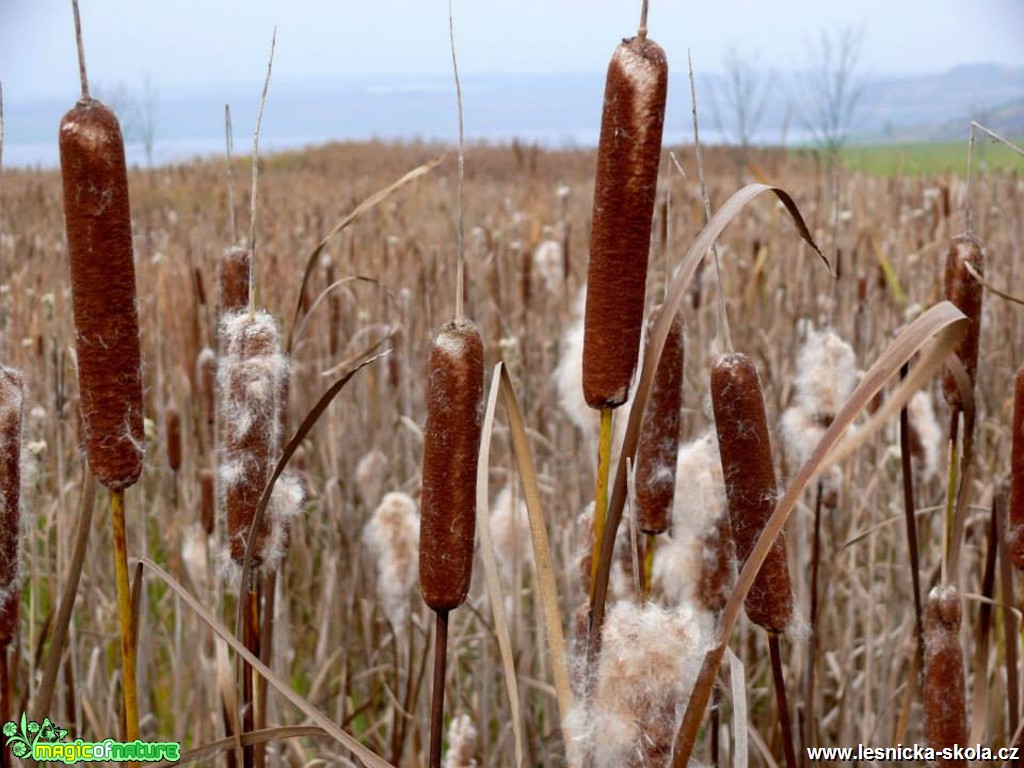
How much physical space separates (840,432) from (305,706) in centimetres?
52

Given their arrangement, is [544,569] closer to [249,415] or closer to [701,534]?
[249,415]

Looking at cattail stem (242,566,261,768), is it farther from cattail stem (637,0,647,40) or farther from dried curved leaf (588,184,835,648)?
cattail stem (637,0,647,40)

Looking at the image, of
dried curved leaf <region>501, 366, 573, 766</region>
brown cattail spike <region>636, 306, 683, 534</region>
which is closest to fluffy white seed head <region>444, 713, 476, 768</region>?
brown cattail spike <region>636, 306, 683, 534</region>

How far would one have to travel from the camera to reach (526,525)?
101 inches

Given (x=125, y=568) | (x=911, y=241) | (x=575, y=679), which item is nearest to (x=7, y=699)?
(x=125, y=568)

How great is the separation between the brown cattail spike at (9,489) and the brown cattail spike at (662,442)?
0.65 metres

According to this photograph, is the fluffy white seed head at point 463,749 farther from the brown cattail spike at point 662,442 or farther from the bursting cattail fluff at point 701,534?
the brown cattail spike at point 662,442

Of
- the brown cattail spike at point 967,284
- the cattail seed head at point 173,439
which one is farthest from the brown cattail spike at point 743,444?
the cattail seed head at point 173,439

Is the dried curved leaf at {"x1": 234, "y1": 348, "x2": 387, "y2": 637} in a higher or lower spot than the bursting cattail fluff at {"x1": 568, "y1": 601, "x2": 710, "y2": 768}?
higher

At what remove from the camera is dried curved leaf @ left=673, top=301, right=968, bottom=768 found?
0.72 m

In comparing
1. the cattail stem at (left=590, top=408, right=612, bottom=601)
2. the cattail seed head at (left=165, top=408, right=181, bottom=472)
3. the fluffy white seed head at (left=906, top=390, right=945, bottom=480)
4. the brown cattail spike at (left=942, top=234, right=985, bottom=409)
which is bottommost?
the fluffy white seed head at (left=906, top=390, right=945, bottom=480)

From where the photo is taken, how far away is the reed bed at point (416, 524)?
72.1 inches

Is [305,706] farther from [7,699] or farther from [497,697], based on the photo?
[497,697]

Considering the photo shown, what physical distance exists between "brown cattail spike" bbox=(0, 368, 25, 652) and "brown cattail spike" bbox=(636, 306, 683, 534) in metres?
0.65
